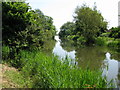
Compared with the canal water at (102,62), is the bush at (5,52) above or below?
above

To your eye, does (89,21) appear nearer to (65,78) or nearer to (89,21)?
(89,21)

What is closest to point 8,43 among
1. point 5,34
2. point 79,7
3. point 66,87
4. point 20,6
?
point 5,34

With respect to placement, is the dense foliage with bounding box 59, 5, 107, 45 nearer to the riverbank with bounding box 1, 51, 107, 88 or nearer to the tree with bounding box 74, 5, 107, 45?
the tree with bounding box 74, 5, 107, 45

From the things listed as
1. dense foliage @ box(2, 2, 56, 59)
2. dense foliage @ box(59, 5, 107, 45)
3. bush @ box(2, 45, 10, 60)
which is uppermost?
dense foliage @ box(59, 5, 107, 45)

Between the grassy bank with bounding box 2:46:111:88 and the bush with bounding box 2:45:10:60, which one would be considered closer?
the grassy bank with bounding box 2:46:111:88

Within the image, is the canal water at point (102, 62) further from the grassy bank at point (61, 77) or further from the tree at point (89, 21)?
the tree at point (89, 21)

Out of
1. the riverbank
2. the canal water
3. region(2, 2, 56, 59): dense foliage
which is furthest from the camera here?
region(2, 2, 56, 59): dense foliage

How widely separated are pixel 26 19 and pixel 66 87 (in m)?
6.88

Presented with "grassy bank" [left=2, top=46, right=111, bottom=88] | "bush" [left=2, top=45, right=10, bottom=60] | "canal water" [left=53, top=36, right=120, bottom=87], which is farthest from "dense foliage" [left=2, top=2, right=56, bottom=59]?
"canal water" [left=53, top=36, right=120, bottom=87]

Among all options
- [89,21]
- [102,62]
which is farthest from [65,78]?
[89,21]

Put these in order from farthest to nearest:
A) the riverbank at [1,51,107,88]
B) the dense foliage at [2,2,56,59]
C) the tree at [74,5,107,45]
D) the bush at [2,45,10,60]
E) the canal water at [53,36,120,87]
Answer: the tree at [74,5,107,45], the dense foliage at [2,2,56,59], the bush at [2,45,10,60], the canal water at [53,36,120,87], the riverbank at [1,51,107,88]

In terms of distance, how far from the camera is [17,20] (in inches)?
375

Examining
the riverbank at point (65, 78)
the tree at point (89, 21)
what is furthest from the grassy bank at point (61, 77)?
the tree at point (89, 21)

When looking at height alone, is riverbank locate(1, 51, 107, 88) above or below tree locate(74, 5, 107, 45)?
below
